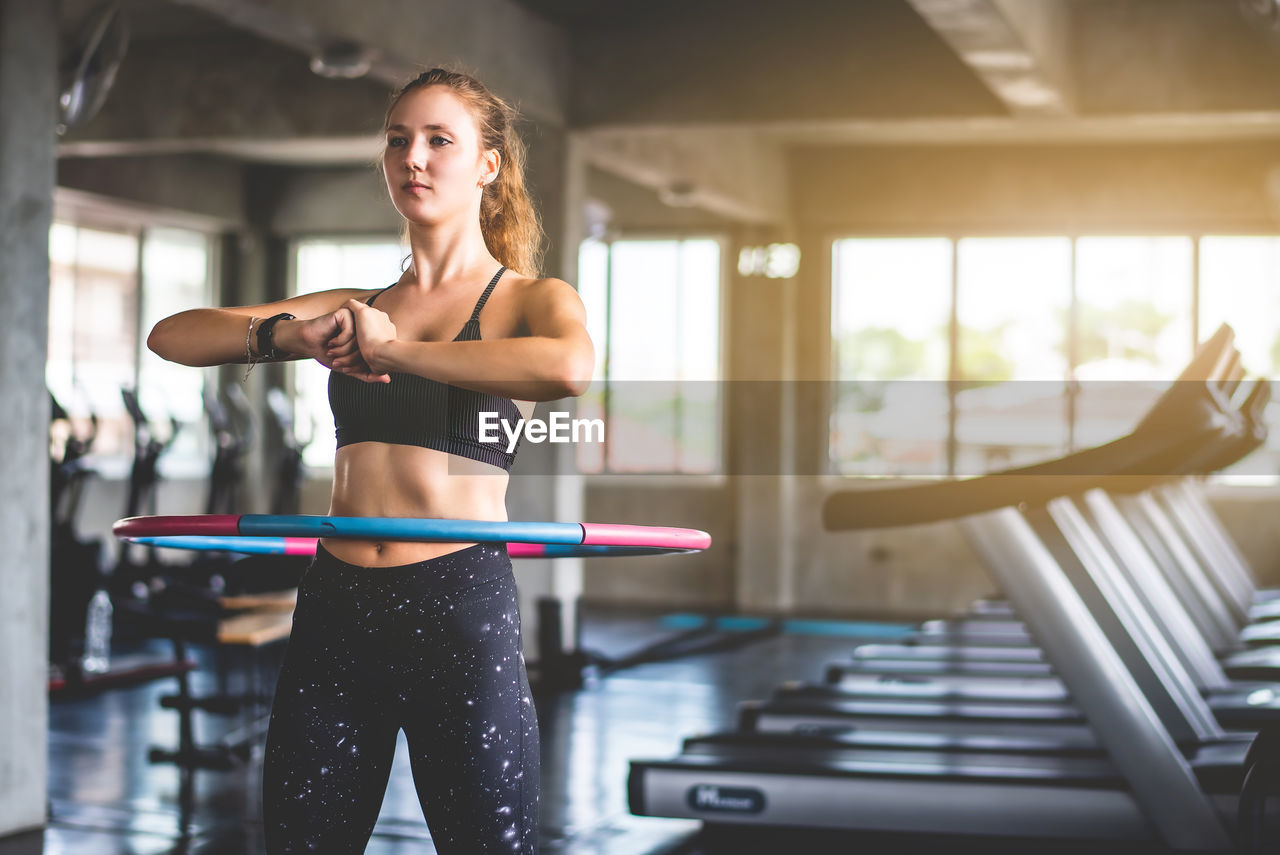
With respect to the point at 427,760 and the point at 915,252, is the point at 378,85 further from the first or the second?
the point at 427,760

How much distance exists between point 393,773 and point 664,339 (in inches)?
234

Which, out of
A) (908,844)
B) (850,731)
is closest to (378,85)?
(850,731)

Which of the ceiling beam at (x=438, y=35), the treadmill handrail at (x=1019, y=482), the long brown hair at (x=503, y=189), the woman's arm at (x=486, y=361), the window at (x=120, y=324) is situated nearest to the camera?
the woman's arm at (x=486, y=361)

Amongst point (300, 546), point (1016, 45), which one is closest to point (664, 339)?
point (1016, 45)

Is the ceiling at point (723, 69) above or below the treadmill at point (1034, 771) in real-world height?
above

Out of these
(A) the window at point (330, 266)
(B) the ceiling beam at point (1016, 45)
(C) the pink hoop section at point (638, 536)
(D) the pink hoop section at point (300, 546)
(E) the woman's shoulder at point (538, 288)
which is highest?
(B) the ceiling beam at point (1016, 45)

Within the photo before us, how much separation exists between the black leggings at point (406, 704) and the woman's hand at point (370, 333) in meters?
0.25

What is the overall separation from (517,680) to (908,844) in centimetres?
236

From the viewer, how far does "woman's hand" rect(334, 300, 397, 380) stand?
1.21 metres

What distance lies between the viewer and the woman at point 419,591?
1362mm

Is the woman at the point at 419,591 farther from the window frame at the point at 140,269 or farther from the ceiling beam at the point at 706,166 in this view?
the window frame at the point at 140,269

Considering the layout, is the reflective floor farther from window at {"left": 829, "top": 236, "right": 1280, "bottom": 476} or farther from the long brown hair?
window at {"left": 829, "top": 236, "right": 1280, "bottom": 476}

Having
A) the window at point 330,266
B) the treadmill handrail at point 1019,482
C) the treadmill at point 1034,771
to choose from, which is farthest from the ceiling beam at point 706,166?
the treadmill handrail at point 1019,482

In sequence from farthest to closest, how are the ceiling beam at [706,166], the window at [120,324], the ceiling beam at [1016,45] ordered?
the window at [120,324] → the ceiling beam at [706,166] → the ceiling beam at [1016,45]
